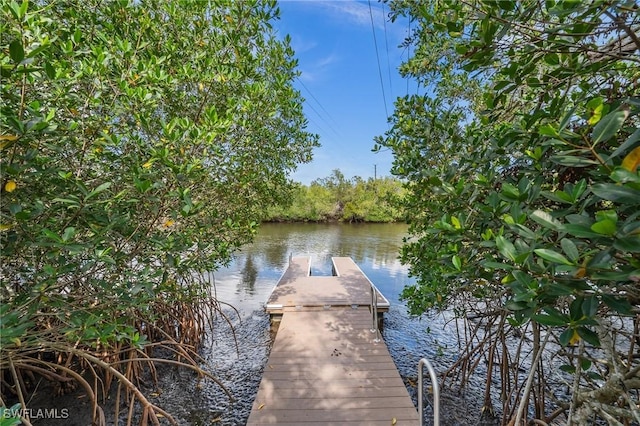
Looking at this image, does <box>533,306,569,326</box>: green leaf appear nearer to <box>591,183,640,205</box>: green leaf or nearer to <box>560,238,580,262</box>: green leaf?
<box>560,238,580,262</box>: green leaf

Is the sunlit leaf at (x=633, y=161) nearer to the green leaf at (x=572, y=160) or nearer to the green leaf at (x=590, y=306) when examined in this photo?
the green leaf at (x=572, y=160)

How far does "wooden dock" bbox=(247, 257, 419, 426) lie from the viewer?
8.29ft

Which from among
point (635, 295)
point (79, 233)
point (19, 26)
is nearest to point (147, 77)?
point (19, 26)

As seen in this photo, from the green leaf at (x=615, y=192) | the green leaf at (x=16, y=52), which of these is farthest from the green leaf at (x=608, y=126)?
the green leaf at (x=16, y=52)

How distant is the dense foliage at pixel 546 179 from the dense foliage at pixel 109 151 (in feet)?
5.29

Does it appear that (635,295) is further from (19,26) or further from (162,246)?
(19,26)

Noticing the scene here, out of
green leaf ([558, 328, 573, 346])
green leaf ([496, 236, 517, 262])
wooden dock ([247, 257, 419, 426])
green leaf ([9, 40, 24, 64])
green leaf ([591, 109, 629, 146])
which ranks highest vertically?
green leaf ([9, 40, 24, 64])

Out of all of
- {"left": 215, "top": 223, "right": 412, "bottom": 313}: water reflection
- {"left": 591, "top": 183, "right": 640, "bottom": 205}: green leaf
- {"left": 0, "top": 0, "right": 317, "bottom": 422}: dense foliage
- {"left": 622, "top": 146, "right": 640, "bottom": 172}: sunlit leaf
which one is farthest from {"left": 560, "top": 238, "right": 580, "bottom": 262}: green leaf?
Result: {"left": 215, "top": 223, "right": 412, "bottom": 313}: water reflection

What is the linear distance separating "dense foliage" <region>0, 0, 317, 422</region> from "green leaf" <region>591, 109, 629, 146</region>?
1.96 meters

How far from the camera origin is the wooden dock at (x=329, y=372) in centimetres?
253

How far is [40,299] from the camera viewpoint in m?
1.59

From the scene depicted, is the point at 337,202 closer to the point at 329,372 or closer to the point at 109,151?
the point at 329,372

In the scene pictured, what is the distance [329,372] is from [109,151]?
2955 millimetres

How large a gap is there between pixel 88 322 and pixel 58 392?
10.2 ft
